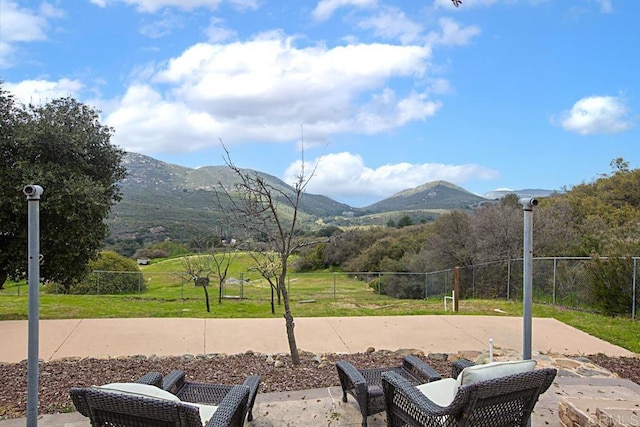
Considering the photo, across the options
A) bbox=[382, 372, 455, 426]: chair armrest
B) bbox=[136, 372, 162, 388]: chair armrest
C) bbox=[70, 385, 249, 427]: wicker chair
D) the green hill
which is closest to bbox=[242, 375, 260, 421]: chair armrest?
bbox=[136, 372, 162, 388]: chair armrest

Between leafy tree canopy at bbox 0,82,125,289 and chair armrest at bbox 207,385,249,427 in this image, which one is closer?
chair armrest at bbox 207,385,249,427

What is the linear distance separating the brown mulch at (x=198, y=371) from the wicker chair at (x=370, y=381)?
1.98 feet

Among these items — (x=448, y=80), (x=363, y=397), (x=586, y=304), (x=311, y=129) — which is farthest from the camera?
(x=448, y=80)

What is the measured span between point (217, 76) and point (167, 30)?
2295 mm

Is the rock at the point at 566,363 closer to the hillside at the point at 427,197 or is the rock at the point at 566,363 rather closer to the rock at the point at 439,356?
the rock at the point at 439,356

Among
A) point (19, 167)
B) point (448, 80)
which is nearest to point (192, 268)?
point (19, 167)

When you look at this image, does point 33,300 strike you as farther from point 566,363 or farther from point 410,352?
point 566,363

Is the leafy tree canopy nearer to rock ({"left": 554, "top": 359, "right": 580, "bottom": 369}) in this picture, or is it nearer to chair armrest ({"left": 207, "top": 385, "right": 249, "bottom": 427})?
chair armrest ({"left": 207, "top": 385, "right": 249, "bottom": 427})

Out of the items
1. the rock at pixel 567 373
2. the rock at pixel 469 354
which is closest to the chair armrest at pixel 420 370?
the rock at pixel 469 354

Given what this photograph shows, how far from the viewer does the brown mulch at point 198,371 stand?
4.11 meters

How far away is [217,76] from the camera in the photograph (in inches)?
466

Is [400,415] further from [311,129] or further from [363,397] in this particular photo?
[311,129]

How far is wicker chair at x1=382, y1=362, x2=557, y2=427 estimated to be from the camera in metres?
2.49

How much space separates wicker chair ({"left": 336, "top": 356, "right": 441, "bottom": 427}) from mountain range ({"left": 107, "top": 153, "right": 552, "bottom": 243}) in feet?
8.46
